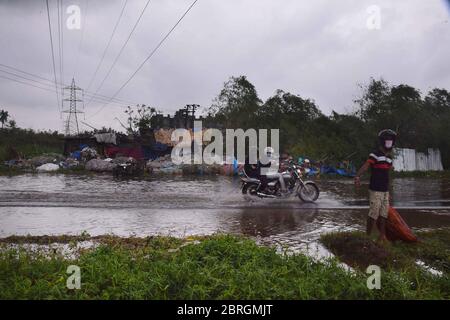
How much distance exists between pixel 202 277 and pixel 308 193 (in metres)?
8.70

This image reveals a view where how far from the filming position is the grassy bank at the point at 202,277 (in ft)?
14.4

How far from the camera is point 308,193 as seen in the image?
12922 millimetres

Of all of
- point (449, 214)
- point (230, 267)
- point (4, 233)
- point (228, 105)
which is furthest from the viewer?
point (228, 105)

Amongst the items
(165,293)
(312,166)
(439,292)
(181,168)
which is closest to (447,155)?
(312,166)

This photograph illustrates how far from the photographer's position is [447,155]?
28250mm

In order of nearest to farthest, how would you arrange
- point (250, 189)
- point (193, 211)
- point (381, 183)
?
1. point (381, 183)
2. point (193, 211)
3. point (250, 189)

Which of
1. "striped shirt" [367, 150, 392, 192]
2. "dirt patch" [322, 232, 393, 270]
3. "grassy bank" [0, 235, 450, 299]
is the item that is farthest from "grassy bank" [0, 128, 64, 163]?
"striped shirt" [367, 150, 392, 192]

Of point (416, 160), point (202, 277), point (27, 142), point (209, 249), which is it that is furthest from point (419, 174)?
point (27, 142)

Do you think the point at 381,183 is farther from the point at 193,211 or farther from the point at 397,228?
the point at 193,211

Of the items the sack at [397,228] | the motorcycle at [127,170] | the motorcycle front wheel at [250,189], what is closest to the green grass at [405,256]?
the sack at [397,228]

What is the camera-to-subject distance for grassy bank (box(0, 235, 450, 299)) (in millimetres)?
4395

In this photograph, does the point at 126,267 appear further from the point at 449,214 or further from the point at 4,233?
the point at 449,214
